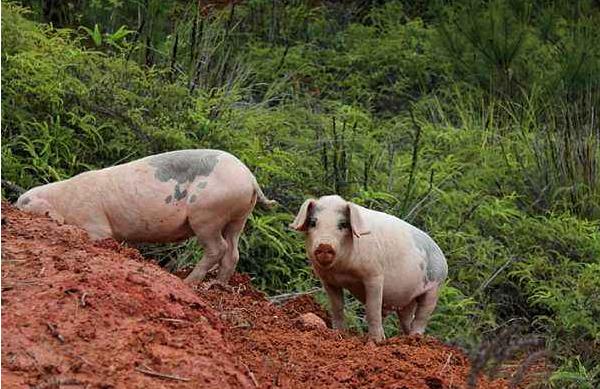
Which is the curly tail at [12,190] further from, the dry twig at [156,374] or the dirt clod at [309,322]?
the dry twig at [156,374]

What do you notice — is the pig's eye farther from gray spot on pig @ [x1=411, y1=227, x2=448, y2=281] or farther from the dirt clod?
gray spot on pig @ [x1=411, y1=227, x2=448, y2=281]

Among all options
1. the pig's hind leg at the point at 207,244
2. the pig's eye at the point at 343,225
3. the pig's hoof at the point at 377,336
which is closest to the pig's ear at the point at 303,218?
the pig's eye at the point at 343,225

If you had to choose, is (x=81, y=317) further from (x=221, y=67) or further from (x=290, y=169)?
(x=221, y=67)

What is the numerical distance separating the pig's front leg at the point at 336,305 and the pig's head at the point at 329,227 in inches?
13.8

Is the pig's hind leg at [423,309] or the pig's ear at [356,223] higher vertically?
the pig's ear at [356,223]

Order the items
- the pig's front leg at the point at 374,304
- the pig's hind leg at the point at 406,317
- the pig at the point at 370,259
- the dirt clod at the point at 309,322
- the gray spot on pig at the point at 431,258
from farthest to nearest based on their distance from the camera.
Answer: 1. the pig's hind leg at the point at 406,317
2. the gray spot on pig at the point at 431,258
3. the pig's front leg at the point at 374,304
4. the pig at the point at 370,259
5. the dirt clod at the point at 309,322

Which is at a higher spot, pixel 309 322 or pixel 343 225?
pixel 343 225

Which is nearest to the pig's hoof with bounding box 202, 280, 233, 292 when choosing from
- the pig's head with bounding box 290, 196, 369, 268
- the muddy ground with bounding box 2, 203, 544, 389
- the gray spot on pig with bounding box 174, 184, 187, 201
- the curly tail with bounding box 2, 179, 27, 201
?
the gray spot on pig with bounding box 174, 184, 187, 201

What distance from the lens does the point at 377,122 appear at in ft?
45.9

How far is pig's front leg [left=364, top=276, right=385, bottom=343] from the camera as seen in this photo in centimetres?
791

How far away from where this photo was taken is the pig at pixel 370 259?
7.73 meters

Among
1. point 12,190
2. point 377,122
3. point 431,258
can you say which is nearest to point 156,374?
point 431,258

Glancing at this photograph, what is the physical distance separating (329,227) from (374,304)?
0.52m

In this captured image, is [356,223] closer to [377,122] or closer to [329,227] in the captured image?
[329,227]
